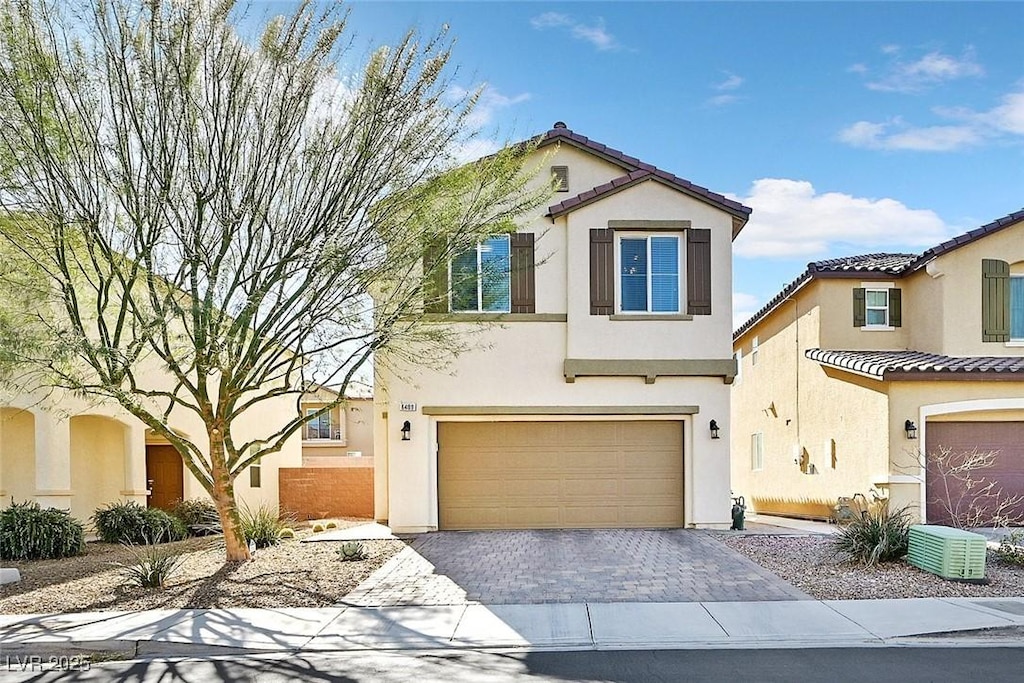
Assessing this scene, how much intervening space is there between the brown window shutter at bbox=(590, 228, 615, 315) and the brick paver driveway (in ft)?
14.0

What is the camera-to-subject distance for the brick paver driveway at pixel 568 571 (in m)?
10.3

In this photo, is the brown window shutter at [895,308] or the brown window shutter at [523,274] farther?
the brown window shutter at [895,308]

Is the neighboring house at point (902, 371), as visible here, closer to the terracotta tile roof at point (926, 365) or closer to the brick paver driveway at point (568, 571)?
the terracotta tile roof at point (926, 365)

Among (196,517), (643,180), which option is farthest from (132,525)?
(643,180)

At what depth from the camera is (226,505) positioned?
12625 millimetres

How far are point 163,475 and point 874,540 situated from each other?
15.7 metres

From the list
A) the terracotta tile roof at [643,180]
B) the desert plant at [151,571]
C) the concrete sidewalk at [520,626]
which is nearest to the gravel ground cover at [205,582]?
the desert plant at [151,571]

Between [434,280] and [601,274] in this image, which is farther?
[601,274]

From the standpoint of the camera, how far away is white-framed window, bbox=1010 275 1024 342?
55.3 feet

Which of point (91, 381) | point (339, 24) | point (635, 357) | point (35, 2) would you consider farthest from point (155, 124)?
point (635, 357)

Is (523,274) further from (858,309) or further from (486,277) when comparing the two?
(858,309)

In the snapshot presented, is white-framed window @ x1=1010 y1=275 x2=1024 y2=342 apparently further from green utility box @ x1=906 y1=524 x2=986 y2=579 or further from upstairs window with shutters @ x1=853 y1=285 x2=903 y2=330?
green utility box @ x1=906 y1=524 x2=986 y2=579

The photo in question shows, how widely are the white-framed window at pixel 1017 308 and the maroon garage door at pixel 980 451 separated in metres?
2.08

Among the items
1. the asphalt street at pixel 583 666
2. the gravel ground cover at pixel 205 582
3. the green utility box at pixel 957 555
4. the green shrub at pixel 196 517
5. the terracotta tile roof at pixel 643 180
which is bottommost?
the green shrub at pixel 196 517
